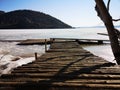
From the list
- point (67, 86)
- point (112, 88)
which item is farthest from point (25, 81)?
point (112, 88)

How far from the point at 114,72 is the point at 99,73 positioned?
0.45m

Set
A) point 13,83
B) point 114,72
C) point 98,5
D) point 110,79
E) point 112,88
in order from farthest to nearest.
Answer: point 98,5 < point 114,72 < point 110,79 < point 13,83 < point 112,88

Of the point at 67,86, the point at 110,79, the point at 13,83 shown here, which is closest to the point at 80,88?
the point at 67,86

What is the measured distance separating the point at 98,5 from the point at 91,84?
338cm

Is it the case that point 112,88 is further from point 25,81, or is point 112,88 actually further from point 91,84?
point 25,81

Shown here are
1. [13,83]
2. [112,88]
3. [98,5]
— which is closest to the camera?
[112,88]

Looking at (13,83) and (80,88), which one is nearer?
(80,88)

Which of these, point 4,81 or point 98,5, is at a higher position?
point 98,5

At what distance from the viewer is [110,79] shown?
535 centimetres

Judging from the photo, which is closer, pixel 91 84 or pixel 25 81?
pixel 91 84

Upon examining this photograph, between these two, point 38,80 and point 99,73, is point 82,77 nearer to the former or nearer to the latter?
point 99,73

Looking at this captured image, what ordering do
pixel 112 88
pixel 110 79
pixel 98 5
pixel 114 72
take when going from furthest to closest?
pixel 98 5, pixel 114 72, pixel 110 79, pixel 112 88

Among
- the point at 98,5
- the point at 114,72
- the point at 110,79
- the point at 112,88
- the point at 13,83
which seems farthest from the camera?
the point at 98,5

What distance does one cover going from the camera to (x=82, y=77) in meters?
5.58
